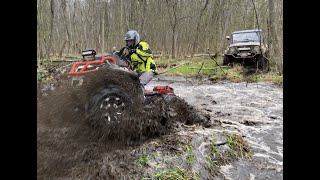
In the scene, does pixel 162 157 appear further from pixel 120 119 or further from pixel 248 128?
pixel 248 128

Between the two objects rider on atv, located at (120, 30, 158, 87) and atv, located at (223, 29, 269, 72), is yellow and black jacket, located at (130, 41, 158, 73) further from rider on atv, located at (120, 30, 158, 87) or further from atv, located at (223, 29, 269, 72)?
atv, located at (223, 29, 269, 72)

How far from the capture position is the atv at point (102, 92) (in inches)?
191

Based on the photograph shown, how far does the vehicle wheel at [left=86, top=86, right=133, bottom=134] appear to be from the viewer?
4832mm

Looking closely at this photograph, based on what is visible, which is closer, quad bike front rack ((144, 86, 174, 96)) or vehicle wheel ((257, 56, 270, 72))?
quad bike front rack ((144, 86, 174, 96))

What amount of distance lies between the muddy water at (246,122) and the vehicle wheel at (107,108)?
119 centimetres

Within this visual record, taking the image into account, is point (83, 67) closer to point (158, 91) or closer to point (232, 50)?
point (158, 91)

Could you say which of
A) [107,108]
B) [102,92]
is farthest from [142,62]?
[107,108]

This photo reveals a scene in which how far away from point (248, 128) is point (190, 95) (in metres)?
4.07

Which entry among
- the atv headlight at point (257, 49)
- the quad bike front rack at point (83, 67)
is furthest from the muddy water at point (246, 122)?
the atv headlight at point (257, 49)

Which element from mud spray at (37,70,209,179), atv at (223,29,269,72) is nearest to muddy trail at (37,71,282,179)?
mud spray at (37,70,209,179)

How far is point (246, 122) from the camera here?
7.40 metres

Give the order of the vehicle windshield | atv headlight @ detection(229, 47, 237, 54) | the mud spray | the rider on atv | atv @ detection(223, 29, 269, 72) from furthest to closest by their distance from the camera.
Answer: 1. the vehicle windshield
2. atv headlight @ detection(229, 47, 237, 54)
3. atv @ detection(223, 29, 269, 72)
4. the rider on atv
5. the mud spray

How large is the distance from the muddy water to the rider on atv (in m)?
1.52
